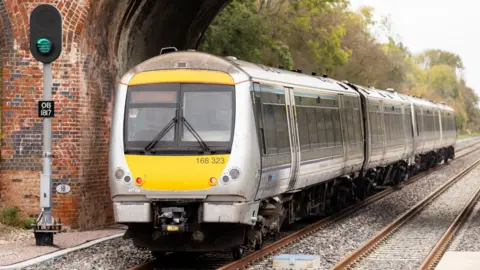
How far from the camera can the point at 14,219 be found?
15914 mm

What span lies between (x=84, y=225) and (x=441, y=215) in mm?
8281

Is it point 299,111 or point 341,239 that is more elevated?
point 299,111

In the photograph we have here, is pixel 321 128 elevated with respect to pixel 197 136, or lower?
elevated

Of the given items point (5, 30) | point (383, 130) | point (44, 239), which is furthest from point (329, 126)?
point (383, 130)

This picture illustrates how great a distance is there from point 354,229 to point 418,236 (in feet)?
5.03

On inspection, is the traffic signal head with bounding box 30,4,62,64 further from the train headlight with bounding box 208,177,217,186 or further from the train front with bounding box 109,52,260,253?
the train headlight with bounding box 208,177,217,186

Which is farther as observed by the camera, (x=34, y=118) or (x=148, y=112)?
(x=34, y=118)

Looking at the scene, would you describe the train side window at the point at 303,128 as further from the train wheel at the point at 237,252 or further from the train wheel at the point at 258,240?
the train wheel at the point at 237,252

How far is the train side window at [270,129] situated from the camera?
1334cm

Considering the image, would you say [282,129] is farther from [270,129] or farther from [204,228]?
A: [204,228]

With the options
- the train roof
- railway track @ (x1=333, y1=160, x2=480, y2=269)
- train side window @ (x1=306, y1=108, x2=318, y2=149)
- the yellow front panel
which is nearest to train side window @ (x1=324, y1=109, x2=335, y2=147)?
the train roof

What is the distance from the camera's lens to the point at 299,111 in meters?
15.6

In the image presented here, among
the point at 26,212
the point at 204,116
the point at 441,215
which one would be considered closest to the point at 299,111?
the point at 204,116

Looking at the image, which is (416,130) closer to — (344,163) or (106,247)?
(344,163)
